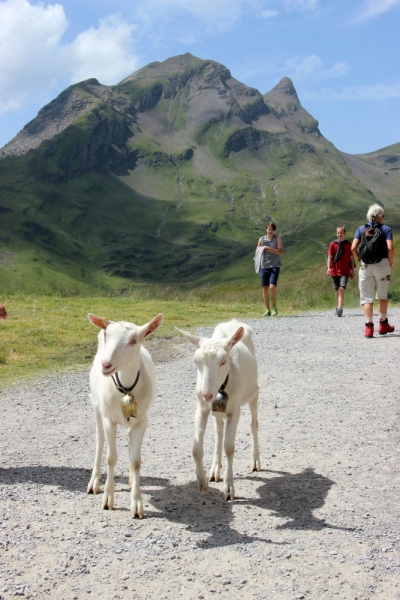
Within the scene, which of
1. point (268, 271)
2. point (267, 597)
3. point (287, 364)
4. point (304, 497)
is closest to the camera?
point (267, 597)

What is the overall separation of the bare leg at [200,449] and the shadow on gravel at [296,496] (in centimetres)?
56

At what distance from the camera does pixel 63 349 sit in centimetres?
1570

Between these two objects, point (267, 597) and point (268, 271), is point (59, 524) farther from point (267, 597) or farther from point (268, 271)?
point (268, 271)

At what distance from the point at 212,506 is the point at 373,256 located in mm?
10742

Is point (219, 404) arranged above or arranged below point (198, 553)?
above

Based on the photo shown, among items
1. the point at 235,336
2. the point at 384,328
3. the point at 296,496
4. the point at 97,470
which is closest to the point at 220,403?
the point at 235,336

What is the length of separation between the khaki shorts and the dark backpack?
0.71 ft

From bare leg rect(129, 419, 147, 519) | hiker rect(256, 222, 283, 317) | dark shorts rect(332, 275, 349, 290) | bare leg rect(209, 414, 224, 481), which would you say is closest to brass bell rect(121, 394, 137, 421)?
bare leg rect(129, 419, 147, 519)

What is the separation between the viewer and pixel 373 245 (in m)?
15.7

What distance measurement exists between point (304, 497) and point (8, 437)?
4535mm

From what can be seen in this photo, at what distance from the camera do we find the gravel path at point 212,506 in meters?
4.92

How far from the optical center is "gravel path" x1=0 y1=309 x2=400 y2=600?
4.92m

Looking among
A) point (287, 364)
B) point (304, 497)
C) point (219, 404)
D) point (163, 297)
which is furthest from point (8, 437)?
point (163, 297)

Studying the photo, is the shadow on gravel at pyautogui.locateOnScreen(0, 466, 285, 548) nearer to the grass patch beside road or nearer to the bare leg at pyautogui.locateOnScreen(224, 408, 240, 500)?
the bare leg at pyautogui.locateOnScreen(224, 408, 240, 500)
